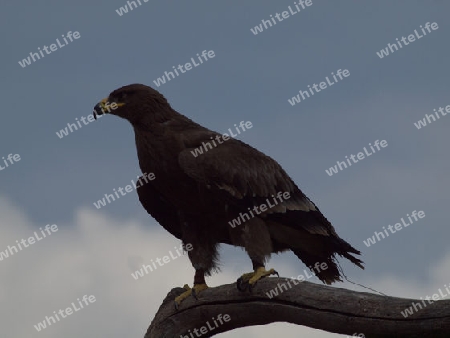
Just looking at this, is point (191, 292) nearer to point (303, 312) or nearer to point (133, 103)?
point (303, 312)

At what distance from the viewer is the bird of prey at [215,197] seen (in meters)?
8.43

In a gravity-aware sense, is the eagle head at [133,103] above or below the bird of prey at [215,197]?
above

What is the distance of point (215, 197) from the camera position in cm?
844

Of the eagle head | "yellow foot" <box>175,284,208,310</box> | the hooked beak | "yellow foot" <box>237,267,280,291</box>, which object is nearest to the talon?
"yellow foot" <box>237,267,280,291</box>

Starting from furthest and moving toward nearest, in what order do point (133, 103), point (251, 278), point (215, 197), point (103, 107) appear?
1. point (103, 107)
2. point (133, 103)
3. point (215, 197)
4. point (251, 278)

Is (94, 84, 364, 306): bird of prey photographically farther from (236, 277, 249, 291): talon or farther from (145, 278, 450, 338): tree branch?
(145, 278, 450, 338): tree branch

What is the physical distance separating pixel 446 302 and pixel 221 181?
2.79 m

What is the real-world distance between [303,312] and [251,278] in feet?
2.36

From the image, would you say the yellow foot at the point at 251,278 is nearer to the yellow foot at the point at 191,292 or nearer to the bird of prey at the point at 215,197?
the bird of prey at the point at 215,197

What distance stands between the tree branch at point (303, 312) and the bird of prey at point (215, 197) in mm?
214

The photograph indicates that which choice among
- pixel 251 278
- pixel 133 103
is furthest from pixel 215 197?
pixel 133 103

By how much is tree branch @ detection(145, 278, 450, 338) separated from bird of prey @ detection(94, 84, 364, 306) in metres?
0.21

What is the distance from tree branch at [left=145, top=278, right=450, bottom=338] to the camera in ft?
23.8

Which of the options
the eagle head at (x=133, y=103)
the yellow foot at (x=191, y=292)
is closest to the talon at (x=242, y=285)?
the yellow foot at (x=191, y=292)
